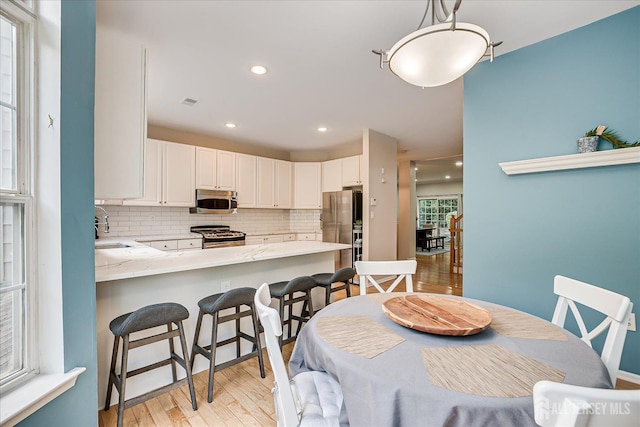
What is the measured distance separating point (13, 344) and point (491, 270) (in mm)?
3015

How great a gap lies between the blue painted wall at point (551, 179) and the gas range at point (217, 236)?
11.5 feet

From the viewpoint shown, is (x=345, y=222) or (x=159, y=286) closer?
(x=159, y=286)

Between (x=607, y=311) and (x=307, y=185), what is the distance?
15.7 feet

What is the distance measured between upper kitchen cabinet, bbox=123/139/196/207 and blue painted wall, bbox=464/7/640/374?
12.5ft

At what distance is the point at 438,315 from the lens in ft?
4.09

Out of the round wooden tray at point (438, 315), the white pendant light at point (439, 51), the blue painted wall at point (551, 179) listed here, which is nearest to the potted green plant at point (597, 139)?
the blue painted wall at point (551, 179)

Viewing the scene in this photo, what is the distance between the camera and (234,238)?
184 inches

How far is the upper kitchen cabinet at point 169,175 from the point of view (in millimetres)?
3904

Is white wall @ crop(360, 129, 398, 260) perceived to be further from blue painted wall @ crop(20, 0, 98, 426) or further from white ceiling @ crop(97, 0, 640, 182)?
blue painted wall @ crop(20, 0, 98, 426)

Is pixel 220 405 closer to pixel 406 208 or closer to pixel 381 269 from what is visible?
pixel 381 269

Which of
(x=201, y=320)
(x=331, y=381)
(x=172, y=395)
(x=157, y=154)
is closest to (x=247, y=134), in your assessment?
(x=157, y=154)

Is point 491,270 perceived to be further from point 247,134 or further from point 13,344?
point 247,134

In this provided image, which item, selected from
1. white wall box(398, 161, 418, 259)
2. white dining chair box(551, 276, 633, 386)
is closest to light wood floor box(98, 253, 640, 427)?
white dining chair box(551, 276, 633, 386)

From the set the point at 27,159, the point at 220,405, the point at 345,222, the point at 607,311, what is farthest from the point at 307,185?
the point at 607,311
